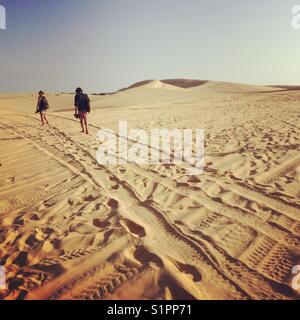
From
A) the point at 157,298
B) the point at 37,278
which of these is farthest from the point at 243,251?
the point at 37,278

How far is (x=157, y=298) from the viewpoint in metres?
2.52

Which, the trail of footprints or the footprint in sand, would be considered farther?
the footprint in sand

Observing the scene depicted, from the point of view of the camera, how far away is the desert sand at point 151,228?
267cm

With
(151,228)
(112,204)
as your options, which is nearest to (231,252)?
(151,228)

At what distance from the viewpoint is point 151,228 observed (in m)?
3.54

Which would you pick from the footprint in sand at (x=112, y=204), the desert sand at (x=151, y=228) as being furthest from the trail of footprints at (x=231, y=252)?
the footprint in sand at (x=112, y=204)

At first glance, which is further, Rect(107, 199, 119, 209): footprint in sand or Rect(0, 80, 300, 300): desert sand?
Rect(107, 199, 119, 209): footprint in sand

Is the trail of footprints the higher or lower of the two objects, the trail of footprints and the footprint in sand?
the lower

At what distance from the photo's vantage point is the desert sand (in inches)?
105

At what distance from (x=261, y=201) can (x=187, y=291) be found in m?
2.13

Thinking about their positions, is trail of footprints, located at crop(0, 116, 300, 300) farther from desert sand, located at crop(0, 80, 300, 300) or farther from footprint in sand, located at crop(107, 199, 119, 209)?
footprint in sand, located at crop(107, 199, 119, 209)

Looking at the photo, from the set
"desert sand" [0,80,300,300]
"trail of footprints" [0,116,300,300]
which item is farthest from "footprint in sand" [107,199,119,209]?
"trail of footprints" [0,116,300,300]
